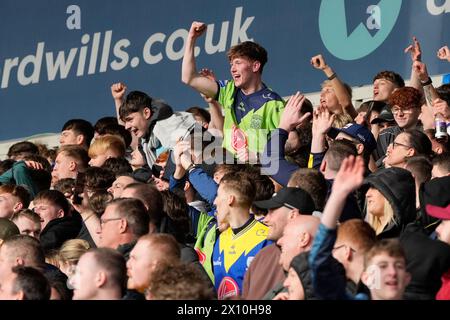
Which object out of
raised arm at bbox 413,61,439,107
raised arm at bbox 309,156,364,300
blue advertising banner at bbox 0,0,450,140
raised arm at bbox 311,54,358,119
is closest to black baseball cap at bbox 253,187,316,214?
raised arm at bbox 309,156,364,300

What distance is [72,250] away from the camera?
323 inches

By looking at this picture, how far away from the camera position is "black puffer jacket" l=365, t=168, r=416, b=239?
7293 millimetres

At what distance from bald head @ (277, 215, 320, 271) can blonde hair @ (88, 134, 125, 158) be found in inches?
157

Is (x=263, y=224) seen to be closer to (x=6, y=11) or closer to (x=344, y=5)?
(x=344, y=5)

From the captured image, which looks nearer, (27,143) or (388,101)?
(388,101)

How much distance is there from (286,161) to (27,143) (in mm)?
3956

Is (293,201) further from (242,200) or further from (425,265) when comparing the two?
(425,265)

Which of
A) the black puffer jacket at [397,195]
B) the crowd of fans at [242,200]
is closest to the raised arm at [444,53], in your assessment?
the crowd of fans at [242,200]

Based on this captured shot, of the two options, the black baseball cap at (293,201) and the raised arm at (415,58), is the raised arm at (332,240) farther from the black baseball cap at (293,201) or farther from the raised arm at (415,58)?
the raised arm at (415,58)

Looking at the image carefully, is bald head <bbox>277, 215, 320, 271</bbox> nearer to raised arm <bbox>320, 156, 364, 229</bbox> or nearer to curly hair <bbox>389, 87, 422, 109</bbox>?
raised arm <bbox>320, 156, 364, 229</bbox>

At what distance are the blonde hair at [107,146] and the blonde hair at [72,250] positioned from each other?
2208mm

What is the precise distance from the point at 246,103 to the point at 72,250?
6.66 ft
